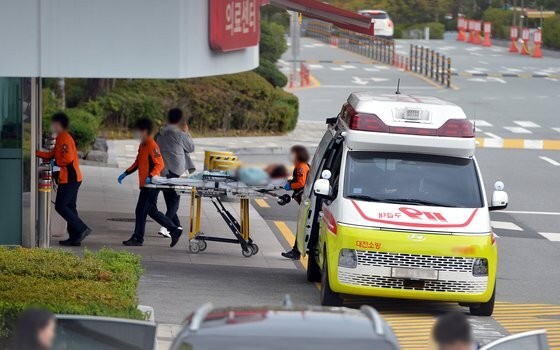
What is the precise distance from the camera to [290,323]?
6.60 m

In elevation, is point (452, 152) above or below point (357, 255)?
above

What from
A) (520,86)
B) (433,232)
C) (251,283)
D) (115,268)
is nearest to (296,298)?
(251,283)

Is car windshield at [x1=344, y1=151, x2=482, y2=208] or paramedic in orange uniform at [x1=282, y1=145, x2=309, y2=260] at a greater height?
car windshield at [x1=344, y1=151, x2=482, y2=208]

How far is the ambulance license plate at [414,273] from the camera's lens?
13.0 meters

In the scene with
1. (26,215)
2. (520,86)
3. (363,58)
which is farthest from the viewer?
(363,58)

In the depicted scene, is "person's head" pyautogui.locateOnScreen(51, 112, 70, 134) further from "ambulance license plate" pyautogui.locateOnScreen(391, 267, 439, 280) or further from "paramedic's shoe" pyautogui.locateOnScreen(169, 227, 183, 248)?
"ambulance license plate" pyautogui.locateOnScreen(391, 267, 439, 280)

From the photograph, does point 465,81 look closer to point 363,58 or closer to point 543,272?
point 363,58

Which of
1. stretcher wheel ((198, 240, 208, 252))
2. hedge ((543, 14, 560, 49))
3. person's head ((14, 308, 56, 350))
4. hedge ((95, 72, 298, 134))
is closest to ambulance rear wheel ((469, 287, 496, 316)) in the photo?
stretcher wheel ((198, 240, 208, 252))

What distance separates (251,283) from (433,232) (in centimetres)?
268

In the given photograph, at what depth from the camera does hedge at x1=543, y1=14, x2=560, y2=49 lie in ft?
230

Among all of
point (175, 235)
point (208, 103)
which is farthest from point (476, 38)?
point (175, 235)

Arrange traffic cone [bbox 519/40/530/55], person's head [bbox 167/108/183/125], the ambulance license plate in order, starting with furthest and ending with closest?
1. traffic cone [bbox 519/40/530/55]
2. person's head [bbox 167/108/183/125]
3. the ambulance license plate

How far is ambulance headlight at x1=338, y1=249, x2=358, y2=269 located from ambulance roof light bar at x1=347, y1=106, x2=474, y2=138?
4.66 ft

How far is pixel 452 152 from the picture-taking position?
45.7ft
